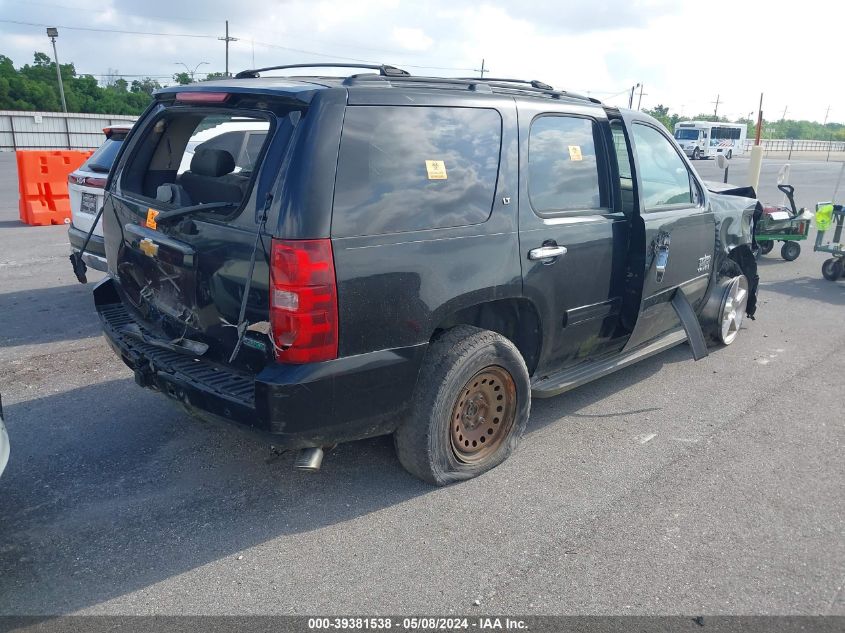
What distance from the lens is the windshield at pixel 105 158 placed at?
7.03 metres

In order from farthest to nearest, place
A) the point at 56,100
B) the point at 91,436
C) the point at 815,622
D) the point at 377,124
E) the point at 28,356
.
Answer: the point at 56,100 → the point at 28,356 → the point at 91,436 → the point at 377,124 → the point at 815,622

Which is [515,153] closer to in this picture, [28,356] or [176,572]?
[176,572]

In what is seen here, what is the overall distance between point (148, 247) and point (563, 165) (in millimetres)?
2406

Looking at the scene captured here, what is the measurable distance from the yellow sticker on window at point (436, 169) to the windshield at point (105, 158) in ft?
15.7

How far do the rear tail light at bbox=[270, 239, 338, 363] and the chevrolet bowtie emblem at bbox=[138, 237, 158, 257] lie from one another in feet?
3.27

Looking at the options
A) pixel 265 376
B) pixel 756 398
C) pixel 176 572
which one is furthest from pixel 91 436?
pixel 756 398

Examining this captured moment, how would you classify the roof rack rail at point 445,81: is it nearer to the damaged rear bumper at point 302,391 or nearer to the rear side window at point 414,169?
the rear side window at point 414,169

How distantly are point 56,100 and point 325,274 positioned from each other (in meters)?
53.6

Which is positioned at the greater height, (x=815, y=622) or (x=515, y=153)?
(x=515, y=153)

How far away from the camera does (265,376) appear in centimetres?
306

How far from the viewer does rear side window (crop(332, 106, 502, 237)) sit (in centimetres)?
313

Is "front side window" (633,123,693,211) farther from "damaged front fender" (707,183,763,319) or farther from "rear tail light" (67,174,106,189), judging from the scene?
"rear tail light" (67,174,106,189)

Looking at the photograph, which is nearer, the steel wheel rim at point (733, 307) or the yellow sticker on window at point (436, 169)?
the yellow sticker on window at point (436, 169)

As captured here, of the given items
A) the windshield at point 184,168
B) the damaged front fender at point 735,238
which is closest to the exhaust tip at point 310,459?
the windshield at point 184,168
